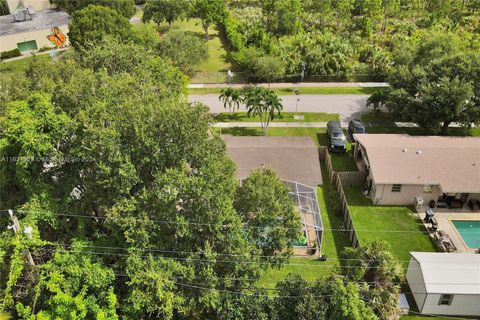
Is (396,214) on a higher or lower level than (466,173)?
lower

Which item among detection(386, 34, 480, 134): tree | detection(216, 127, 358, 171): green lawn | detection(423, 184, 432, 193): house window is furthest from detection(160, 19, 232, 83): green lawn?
detection(423, 184, 432, 193): house window

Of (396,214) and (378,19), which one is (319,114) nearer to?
(396,214)

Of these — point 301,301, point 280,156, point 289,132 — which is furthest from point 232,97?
point 301,301

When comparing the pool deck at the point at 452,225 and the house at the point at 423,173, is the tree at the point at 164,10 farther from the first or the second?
the pool deck at the point at 452,225

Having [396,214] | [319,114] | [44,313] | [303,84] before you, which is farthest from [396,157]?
[44,313]

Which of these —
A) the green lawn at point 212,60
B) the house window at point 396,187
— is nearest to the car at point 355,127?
the house window at point 396,187

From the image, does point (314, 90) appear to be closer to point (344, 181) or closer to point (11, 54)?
point (344, 181)

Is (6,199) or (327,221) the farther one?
(327,221)
